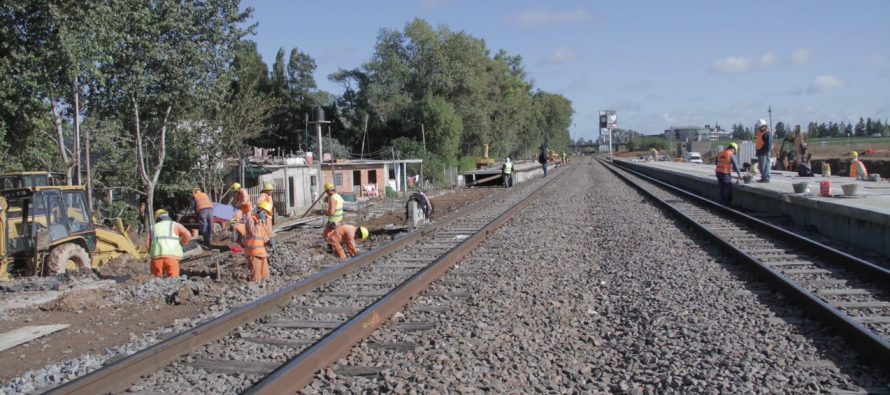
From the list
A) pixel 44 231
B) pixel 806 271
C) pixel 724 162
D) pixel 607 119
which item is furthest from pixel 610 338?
pixel 607 119

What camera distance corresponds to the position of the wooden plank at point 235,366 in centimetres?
533

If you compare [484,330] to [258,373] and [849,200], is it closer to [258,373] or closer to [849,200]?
[258,373]

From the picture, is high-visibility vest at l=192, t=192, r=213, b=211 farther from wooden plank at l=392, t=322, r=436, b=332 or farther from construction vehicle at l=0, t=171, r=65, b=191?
wooden plank at l=392, t=322, r=436, b=332

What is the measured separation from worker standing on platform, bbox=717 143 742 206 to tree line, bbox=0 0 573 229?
577 inches

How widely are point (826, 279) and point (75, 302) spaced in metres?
9.45

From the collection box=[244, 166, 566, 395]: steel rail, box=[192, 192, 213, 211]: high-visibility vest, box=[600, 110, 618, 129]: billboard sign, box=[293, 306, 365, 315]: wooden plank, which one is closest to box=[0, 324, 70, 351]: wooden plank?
box=[293, 306, 365, 315]: wooden plank

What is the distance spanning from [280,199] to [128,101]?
10.8 m

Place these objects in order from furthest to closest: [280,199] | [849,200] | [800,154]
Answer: [800,154] → [280,199] → [849,200]

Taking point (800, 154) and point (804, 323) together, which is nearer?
point (804, 323)

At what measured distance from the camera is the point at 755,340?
5887mm

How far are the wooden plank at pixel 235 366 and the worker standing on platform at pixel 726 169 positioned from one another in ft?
53.8

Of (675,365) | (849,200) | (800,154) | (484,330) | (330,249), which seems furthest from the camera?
(800,154)

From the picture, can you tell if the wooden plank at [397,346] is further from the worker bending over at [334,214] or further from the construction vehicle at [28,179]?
the construction vehicle at [28,179]

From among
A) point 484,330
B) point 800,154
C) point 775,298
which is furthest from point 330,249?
point 800,154
